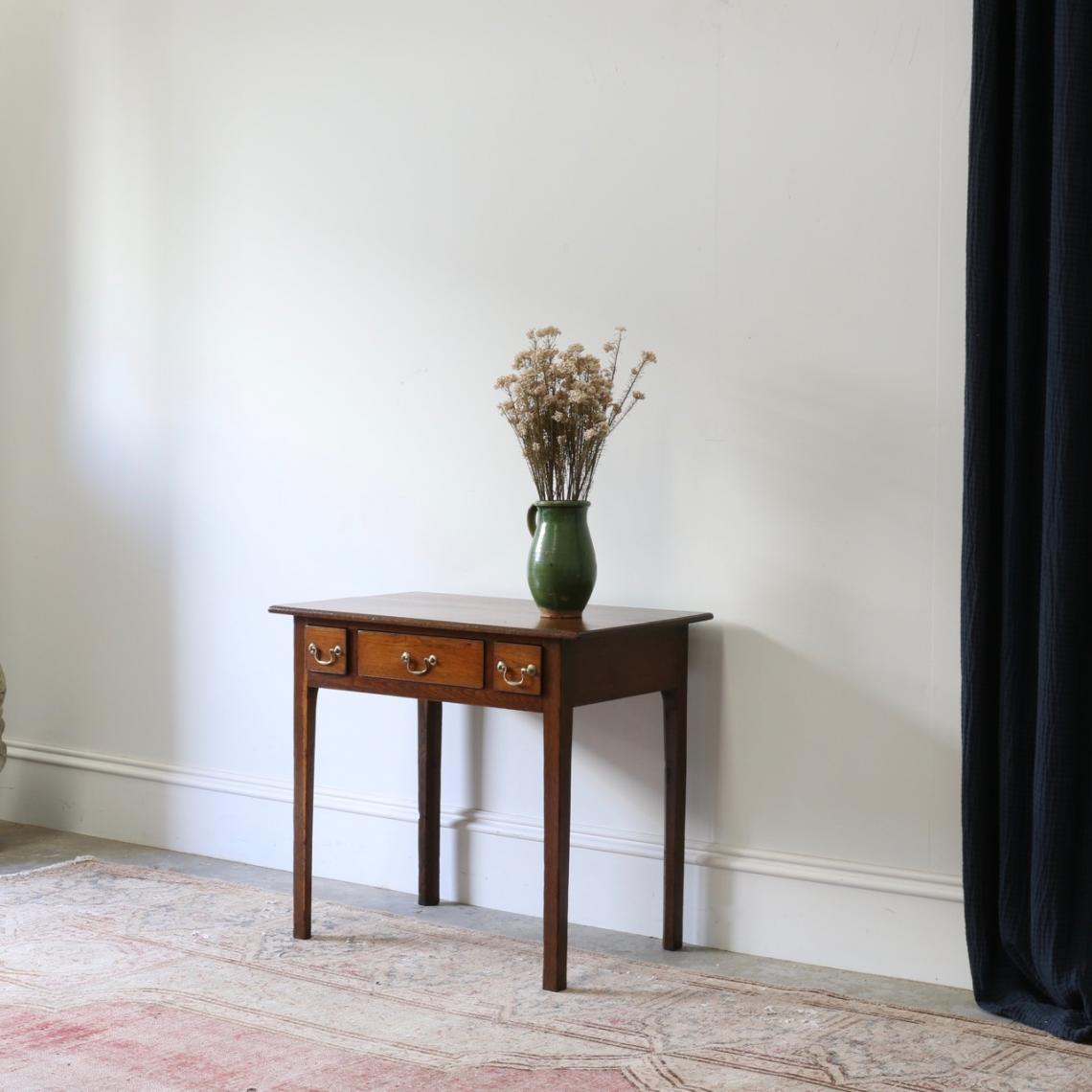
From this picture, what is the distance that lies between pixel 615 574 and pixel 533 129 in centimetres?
105

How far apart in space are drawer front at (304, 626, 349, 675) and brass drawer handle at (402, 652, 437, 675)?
0.54ft

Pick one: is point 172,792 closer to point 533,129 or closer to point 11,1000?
point 11,1000

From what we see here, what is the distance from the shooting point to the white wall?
2914 mm

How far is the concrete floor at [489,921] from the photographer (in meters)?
2.80

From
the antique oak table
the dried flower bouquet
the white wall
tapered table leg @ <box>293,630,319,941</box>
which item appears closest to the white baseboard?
the white wall

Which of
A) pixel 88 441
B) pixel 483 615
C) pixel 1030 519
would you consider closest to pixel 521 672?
pixel 483 615

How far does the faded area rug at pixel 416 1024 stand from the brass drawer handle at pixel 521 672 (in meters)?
0.59

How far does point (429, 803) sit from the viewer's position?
3.41m

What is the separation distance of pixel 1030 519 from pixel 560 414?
91 centimetres

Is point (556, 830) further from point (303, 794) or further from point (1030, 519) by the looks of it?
point (1030, 519)

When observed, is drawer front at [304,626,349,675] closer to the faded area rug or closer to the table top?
the table top

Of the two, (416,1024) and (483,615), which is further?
(483,615)

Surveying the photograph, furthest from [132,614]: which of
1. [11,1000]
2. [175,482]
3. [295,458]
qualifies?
[11,1000]

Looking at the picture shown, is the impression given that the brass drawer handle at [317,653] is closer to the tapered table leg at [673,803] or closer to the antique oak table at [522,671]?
the antique oak table at [522,671]
